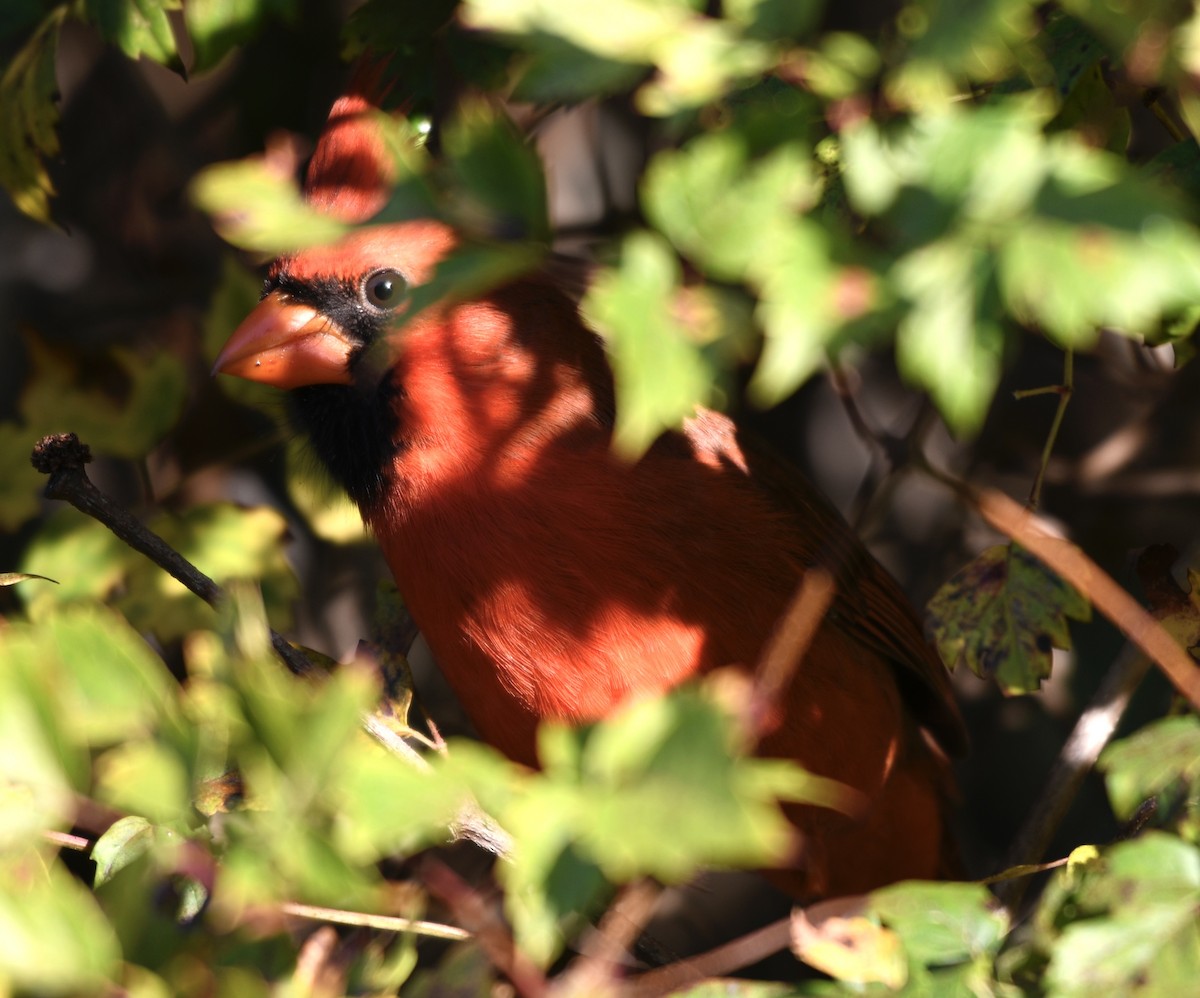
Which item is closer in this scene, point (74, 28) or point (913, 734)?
point (913, 734)

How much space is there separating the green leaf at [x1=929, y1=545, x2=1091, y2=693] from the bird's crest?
2.88ft

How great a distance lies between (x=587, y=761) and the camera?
786mm

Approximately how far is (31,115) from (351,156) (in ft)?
1.43

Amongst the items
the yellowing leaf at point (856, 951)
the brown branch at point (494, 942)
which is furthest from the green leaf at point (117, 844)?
the yellowing leaf at point (856, 951)

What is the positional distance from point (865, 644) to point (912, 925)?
1.25 metres

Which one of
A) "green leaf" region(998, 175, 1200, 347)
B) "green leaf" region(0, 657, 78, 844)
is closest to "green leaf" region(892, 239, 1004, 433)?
"green leaf" region(998, 175, 1200, 347)

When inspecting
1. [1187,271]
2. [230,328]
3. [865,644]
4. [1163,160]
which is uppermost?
[1187,271]

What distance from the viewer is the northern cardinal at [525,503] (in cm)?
182

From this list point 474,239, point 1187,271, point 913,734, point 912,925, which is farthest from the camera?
point 913,734

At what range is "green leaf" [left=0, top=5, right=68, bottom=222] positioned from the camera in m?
1.86

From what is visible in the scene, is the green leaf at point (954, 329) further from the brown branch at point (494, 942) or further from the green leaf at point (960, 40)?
the brown branch at point (494, 942)

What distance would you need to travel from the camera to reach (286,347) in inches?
76.7

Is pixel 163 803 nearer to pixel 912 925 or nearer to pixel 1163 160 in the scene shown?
pixel 912 925

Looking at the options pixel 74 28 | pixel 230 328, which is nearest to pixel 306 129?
pixel 74 28
